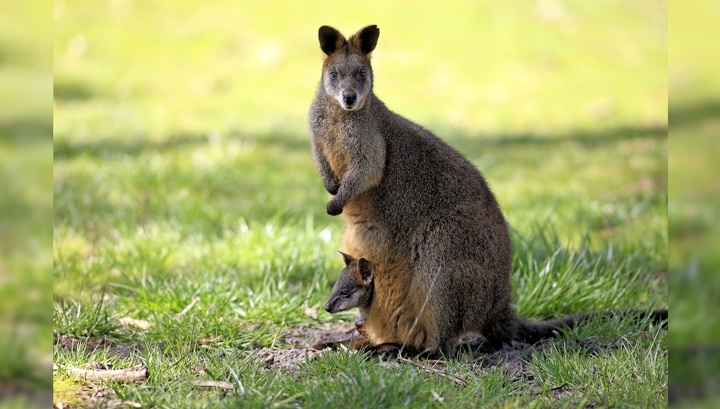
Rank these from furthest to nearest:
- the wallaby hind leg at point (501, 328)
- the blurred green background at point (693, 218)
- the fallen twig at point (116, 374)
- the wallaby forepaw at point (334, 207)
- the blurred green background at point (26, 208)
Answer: the wallaby hind leg at point (501, 328), the wallaby forepaw at point (334, 207), the fallen twig at point (116, 374), the blurred green background at point (26, 208), the blurred green background at point (693, 218)

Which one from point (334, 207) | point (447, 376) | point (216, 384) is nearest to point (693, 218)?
point (447, 376)

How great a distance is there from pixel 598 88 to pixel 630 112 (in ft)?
4.64

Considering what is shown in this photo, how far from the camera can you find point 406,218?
4051 mm

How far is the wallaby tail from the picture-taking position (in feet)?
13.9

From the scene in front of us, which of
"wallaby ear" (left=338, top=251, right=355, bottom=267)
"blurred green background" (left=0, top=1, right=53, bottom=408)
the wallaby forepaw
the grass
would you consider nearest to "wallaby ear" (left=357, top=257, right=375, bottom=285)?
"wallaby ear" (left=338, top=251, right=355, bottom=267)

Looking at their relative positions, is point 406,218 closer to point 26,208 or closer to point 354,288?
point 354,288

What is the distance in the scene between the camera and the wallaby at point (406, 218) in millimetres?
3936

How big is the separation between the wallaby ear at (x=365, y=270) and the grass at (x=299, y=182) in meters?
0.54

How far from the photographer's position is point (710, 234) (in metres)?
1.84

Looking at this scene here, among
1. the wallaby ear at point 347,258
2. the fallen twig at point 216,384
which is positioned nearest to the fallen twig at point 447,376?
the wallaby ear at point 347,258

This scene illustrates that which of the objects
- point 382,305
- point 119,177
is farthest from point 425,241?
point 119,177

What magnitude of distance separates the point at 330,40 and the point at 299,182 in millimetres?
3652

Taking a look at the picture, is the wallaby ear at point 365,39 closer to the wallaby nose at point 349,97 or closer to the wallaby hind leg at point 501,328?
the wallaby nose at point 349,97

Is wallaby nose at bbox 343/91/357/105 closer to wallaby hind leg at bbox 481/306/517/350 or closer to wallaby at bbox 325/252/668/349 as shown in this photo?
wallaby at bbox 325/252/668/349
